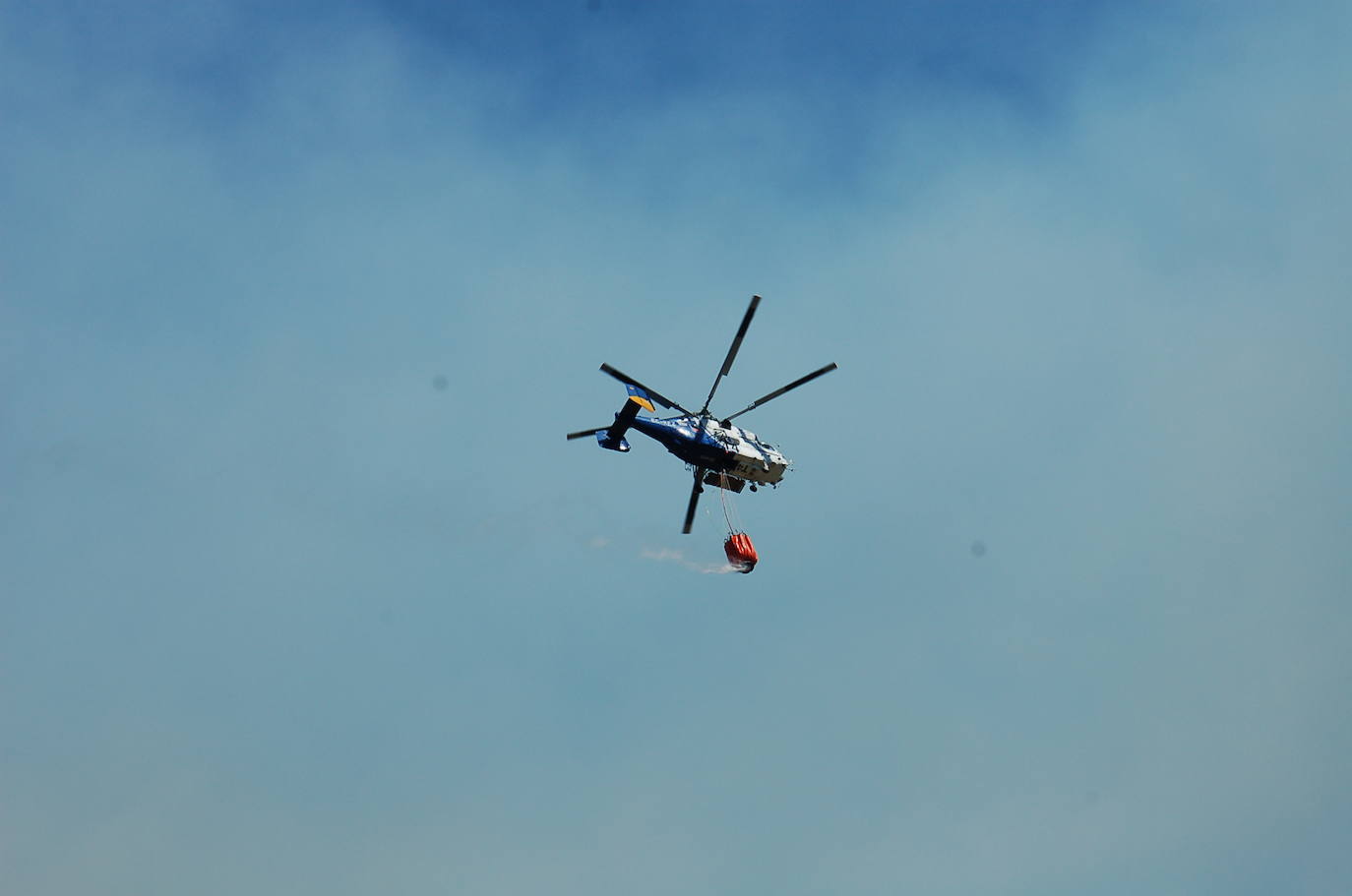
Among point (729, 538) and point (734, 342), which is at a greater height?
point (734, 342)

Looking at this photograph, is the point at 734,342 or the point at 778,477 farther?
the point at 778,477

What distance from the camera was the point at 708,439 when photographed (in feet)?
244

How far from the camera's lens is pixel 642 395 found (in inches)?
2849

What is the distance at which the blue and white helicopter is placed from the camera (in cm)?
7219

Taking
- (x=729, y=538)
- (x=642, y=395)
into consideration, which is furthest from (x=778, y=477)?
(x=642, y=395)

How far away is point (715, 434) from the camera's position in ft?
245

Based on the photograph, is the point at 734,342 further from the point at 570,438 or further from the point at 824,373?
the point at 570,438

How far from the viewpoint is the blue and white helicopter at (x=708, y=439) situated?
72188 mm

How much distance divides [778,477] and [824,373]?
732 cm

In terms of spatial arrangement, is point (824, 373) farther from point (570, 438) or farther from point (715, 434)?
point (570, 438)

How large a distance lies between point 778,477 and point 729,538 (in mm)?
4223

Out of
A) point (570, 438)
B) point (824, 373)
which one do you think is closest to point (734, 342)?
point (824, 373)

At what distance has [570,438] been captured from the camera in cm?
7438

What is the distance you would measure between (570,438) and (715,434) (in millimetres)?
7207
